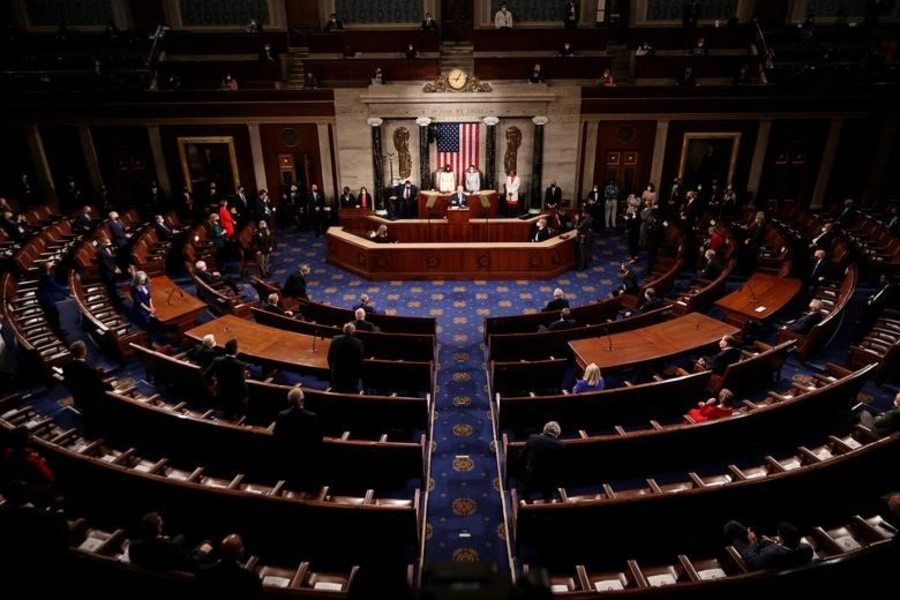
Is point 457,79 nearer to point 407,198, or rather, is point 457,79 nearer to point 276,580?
point 407,198

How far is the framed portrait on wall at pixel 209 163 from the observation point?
50.3ft

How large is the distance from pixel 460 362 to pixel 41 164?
1397 cm

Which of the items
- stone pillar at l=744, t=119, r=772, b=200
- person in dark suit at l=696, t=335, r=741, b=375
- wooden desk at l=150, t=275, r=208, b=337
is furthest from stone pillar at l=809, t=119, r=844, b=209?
wooden desk at l=150, t=275, r=208, b=337

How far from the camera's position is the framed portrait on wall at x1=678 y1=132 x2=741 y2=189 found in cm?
1510

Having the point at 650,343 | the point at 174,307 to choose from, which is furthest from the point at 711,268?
the point at 174,307

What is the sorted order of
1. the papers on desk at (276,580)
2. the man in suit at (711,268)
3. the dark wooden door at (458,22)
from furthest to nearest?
the dark wooden door at (458,22), the man in suit at (711,268), the papers on desk at (276,580)

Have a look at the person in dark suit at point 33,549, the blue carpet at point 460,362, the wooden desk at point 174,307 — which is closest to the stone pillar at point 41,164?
the blue carpet at point 460,362

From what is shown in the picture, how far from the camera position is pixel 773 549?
3766mm

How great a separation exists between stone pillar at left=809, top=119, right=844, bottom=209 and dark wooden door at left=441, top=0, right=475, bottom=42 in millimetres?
10006

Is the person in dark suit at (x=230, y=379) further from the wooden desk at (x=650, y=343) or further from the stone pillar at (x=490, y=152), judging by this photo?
the stone pillar at (x=490, y=152)

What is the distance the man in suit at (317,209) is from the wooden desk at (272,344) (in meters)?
6.72

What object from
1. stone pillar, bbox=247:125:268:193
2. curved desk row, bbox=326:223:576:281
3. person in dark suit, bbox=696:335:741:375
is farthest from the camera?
stone pillar, bbox=247:125:268:193

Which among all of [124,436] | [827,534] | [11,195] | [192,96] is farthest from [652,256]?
[11,195]

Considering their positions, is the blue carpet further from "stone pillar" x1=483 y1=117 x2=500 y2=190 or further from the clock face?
the clock face
